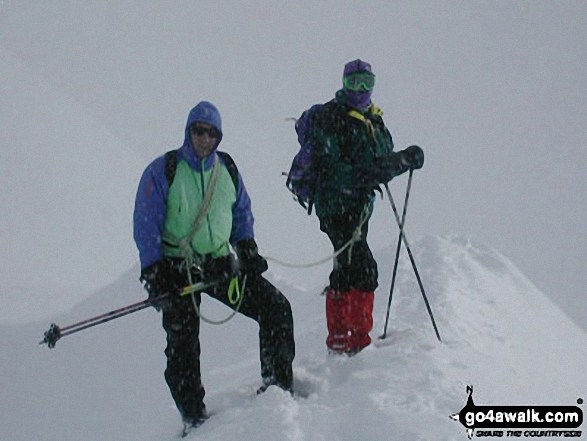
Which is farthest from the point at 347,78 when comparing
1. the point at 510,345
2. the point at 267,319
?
the point at 510,345

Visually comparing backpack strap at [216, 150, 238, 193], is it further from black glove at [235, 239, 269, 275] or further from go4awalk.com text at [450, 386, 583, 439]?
go4awalk.com text at [450, 386, 583, 439]

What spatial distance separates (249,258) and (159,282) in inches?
28.1

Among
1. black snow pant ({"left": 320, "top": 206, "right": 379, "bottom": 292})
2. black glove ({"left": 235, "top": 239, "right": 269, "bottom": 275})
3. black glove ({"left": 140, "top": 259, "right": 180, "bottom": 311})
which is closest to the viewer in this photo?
black glove ({"left": 140, "top": 259, "right": 180, "bottom": 311})

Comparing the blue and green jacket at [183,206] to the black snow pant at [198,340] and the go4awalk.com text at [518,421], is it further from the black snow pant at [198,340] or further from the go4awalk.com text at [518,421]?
the go4awalk.com text at [518,421]

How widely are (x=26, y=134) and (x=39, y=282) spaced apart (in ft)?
63.0

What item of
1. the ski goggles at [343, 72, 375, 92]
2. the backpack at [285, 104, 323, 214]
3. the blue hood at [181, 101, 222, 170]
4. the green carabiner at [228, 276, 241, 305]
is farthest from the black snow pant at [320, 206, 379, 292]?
the blue hood at [181, 101, 222, 170]

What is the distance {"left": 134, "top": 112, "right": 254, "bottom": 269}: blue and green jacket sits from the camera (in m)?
4.50

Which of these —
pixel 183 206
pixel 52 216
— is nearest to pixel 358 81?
pixel 183 206

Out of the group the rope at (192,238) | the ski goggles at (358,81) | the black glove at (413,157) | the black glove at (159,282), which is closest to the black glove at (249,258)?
the rope at (192,238)

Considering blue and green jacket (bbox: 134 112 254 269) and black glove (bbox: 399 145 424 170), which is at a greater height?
black glove (bbox: 399 145 424 170)

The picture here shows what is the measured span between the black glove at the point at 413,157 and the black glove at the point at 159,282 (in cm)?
203

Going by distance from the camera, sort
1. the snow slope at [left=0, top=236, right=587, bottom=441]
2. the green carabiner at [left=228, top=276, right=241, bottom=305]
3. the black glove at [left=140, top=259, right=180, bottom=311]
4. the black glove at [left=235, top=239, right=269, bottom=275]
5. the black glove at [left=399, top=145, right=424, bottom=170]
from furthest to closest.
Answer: the black glove at [left=399, top=145, right=424, bottom=170] → the black glove at [left=235, top=239, right=269, bottom=275] → the green carabiner at [left=228, top=276, right=241, bottom=305] → the black glove at [left=140, top=259, right=180, bottom=311] → the snow slope at [left=0, top=236, right=587, bottom=441]

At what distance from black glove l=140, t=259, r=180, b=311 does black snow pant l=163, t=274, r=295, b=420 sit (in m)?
0.07

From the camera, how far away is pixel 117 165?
5450cm
